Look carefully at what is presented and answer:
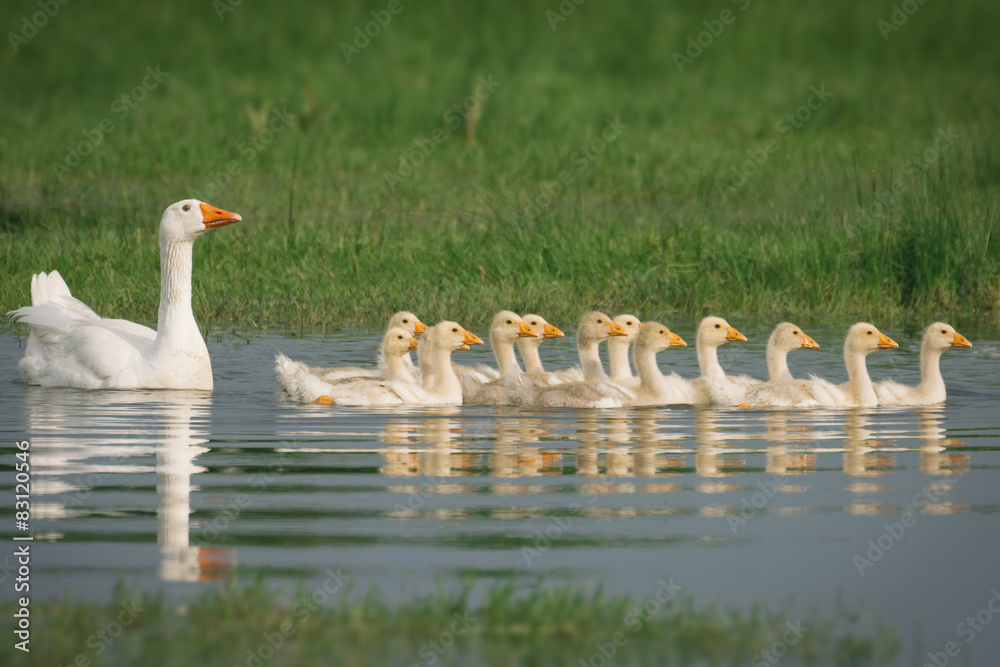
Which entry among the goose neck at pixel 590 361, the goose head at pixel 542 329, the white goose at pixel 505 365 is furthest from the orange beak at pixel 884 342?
the white goose at pixel 505 365

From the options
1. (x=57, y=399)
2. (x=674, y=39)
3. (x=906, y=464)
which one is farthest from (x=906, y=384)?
(x=674, y=39)

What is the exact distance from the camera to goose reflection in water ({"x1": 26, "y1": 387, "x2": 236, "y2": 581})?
7023mm

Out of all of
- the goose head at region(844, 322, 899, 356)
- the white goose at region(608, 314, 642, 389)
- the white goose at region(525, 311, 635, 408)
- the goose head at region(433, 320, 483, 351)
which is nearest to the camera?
the white goose at region(525, 311, 635, 408)

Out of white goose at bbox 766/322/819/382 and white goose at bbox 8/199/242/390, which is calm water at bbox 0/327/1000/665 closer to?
white goose at bbox 8/199/242/390

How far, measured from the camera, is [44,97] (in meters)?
33.1

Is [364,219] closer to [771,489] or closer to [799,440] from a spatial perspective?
[799,440]

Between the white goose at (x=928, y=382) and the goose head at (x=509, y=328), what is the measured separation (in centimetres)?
264

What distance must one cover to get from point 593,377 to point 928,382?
2.46 metres

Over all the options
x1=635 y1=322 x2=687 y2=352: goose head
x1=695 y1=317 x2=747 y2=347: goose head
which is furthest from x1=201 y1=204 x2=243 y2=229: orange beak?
x1=695 y1=317 x2=747 y2=347: goose head

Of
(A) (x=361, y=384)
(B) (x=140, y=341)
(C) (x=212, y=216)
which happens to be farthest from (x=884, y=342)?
(B) (x=140, y=341)

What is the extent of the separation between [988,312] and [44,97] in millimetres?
22167

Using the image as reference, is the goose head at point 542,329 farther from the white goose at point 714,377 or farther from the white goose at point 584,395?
the white goose at point 714,377

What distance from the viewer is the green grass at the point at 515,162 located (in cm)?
1633

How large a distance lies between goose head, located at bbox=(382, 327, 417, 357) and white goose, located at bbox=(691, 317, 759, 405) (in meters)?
2.10
